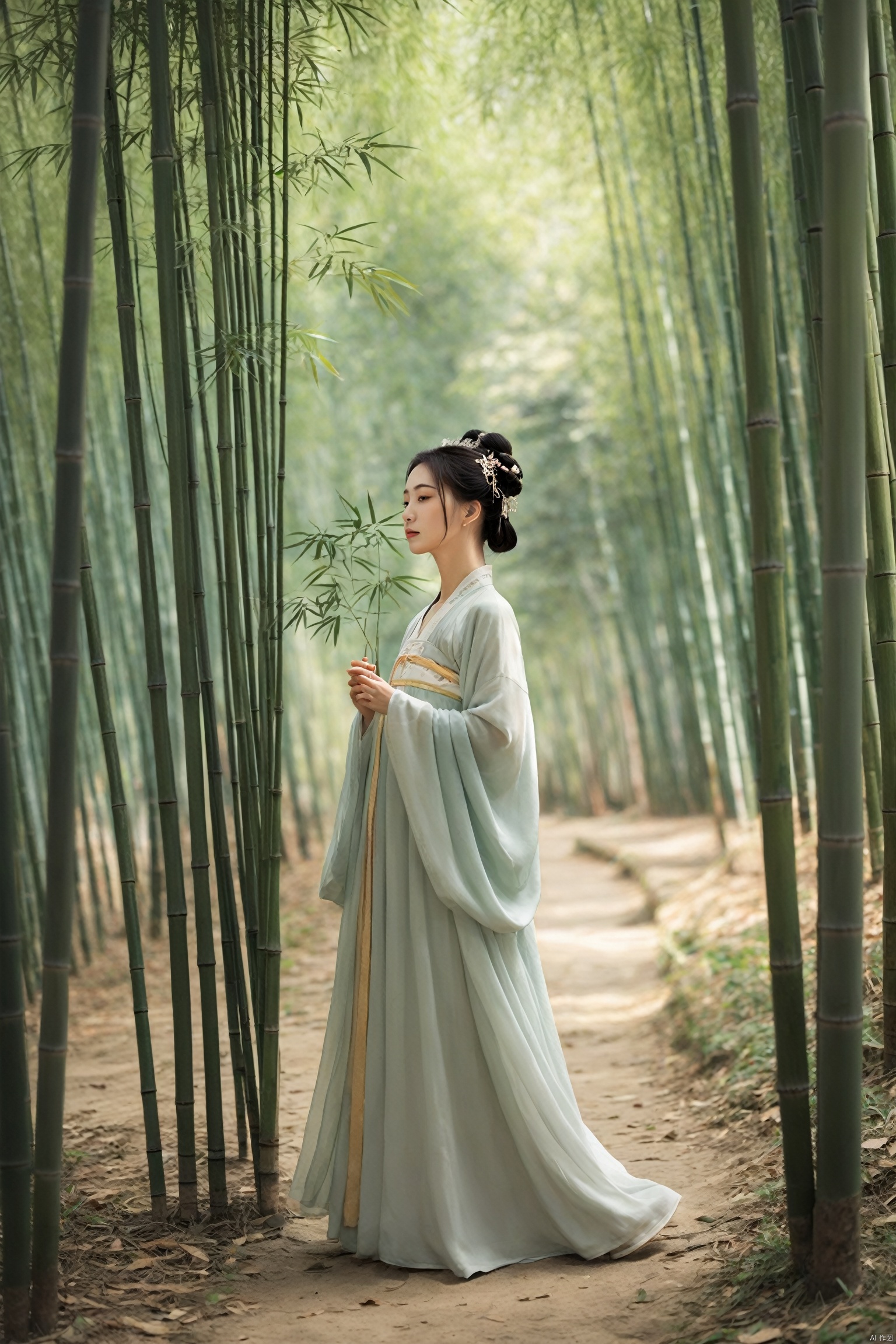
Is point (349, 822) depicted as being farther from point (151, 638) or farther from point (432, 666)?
point (151, 638)

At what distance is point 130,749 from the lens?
732 cm

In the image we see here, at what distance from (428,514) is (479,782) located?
1.75 ft

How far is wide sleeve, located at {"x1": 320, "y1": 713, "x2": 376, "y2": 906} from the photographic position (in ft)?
7.73

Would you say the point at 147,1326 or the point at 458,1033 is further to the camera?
the point at 458,1033

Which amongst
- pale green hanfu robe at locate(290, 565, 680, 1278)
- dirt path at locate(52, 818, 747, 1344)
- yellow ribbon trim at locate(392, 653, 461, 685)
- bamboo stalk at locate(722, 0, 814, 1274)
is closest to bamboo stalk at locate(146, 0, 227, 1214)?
pale green hanfu robe at locate(290, 565, 680, 1278)

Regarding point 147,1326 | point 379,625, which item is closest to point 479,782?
point 147,1326

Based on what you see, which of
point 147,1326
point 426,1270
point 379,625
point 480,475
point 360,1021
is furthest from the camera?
point 379,625

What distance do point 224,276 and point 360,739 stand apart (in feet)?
3.16

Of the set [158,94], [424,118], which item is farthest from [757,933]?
[424,118]

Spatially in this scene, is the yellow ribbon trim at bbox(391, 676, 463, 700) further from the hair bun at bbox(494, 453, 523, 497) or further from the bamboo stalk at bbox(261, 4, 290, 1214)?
the hair bun at bbox(494, 453, 523, 497)

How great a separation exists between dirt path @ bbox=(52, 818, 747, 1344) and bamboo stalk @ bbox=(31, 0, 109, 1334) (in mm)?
365

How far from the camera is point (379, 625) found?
362 cm

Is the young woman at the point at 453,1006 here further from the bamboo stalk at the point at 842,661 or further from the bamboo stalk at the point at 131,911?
the bamboo stalk at the point at 842,661

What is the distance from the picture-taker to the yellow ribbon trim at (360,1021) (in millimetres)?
2170
